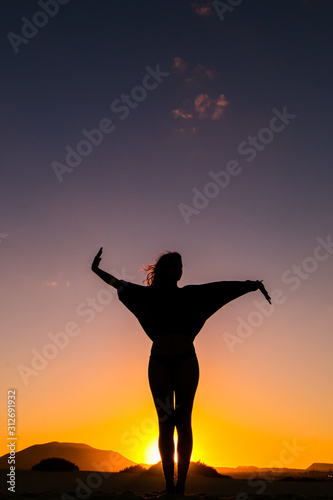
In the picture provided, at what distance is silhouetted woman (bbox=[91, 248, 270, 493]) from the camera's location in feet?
15.9

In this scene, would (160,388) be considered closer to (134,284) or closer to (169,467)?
(169,467)

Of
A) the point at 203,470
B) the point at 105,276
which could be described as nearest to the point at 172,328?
the point at 105,276

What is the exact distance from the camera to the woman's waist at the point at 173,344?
5.01 metres

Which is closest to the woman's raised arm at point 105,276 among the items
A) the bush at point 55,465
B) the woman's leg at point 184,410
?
the woman's leg at point 184,410

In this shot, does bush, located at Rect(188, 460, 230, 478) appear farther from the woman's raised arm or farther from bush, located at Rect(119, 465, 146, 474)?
the woman's raised arm

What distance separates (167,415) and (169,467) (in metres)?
0.55

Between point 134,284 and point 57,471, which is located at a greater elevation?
point 134,284

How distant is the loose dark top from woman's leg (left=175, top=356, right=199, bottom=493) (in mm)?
402

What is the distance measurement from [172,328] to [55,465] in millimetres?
7658

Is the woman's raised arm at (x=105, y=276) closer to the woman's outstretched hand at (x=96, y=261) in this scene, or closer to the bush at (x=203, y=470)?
the woman's outstretched hand at (x=96, y=261)

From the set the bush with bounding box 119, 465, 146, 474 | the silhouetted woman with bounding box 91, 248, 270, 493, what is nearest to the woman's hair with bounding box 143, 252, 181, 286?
the silhouetted woman with bounding box 91, 248, 270, 493

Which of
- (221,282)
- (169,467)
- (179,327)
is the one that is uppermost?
(221,282)

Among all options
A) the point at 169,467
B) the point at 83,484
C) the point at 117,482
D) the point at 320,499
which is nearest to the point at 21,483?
the point at 83,484

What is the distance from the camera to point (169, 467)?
482 cm
